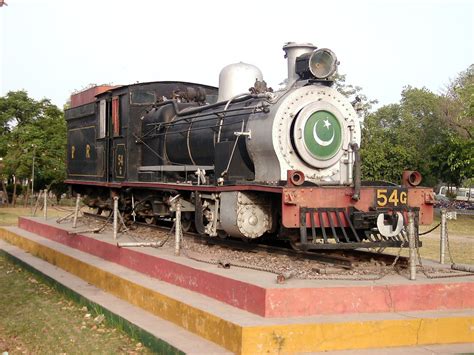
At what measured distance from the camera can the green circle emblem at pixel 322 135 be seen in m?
8.21

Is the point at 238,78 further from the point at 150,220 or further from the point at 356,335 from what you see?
the point at 356,335

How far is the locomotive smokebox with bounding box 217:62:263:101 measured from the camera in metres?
10.2

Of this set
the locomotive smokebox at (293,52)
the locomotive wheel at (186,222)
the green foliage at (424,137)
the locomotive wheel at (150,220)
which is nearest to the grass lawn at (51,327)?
the locomotive wheel at (186,222)

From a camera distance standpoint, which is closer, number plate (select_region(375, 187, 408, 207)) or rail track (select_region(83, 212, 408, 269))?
rail track (select_region(83, 212, 408, 269))

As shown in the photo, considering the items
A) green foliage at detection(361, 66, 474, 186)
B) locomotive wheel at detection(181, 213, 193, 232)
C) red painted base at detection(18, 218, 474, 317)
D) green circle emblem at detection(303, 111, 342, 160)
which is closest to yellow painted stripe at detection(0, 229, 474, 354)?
red painted base at detection(18, 218, 474, 317)

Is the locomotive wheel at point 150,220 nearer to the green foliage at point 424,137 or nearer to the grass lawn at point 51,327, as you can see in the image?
the grass lawn at point 51,327

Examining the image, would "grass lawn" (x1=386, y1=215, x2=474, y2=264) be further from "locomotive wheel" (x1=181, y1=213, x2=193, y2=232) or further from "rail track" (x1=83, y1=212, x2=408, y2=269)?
"locomotive wheel" (x1=181, y1=213, x2=193, y2=232)

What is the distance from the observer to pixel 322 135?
27.3 ft

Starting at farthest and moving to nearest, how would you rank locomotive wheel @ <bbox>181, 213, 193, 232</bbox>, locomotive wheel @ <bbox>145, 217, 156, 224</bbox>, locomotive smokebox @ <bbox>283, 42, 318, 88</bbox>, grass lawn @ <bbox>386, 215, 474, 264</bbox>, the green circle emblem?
grass lawn @ <bbox>386, 215, 474, 264</bbox> < locomotive wheel @ <bbox>145, 217, 156, 224</bbox> < locomotive wheel @ <bbox>181, 213, 193, 232</bbox> < locomotive smokebox @ <bbox>283, 42, 318, 88</bbox> < the green circle emblem

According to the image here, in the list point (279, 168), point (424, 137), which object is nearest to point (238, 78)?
point (279, 168)

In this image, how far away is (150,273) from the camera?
8.25m

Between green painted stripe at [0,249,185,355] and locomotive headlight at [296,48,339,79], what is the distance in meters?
4.24

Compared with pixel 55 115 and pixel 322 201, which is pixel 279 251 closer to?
pixel 322 201

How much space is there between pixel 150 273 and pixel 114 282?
1.90ft
